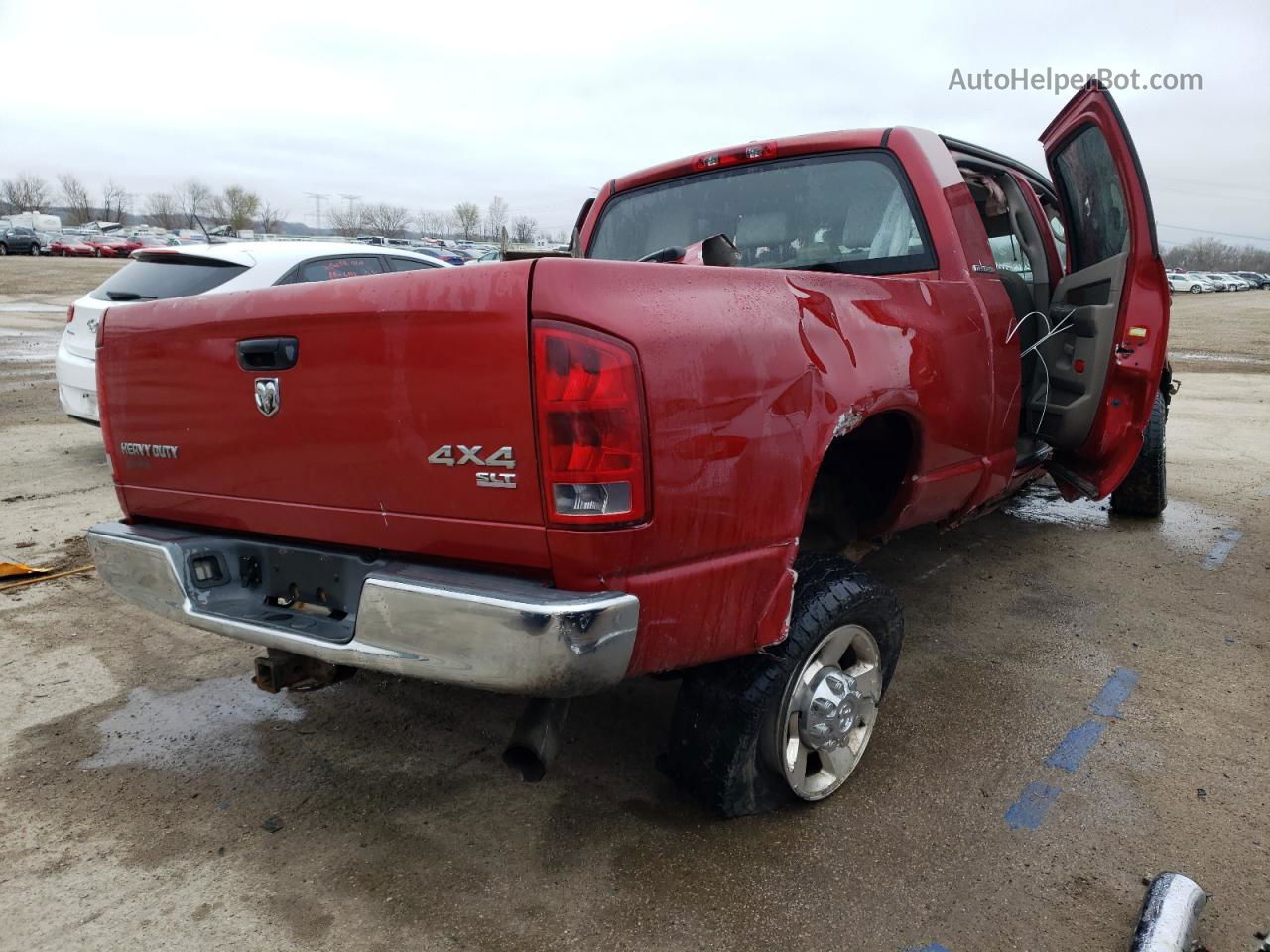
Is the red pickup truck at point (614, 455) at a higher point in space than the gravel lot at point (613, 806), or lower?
higher

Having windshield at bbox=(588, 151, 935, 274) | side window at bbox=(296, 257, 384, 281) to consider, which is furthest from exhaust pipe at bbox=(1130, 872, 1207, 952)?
side window at bbox=(296, 257, 384, 281)

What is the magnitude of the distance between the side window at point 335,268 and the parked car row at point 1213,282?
A: 60.2 metres

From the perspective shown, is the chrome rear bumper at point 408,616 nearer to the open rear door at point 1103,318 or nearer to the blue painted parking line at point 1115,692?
the blue painted parking line at point 1115,692

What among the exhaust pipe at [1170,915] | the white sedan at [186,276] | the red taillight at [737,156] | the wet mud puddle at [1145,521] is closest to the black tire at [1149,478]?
the wet mud puddle at [1145,521]

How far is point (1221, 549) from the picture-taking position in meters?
4.94

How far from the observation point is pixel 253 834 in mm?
2447

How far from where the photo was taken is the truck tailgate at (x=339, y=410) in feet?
6.10

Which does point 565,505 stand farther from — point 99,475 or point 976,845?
point 99,475

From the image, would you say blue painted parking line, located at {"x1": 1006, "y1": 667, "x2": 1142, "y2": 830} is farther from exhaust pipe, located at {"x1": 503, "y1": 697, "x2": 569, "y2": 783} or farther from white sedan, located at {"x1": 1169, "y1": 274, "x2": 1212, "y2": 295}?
white sedan, located at {"x1": 1169, "y1": 274, "x2": 1212, "y2": 295}

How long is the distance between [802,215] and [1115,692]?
2.16 m

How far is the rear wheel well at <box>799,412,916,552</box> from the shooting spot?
2900 millimetres

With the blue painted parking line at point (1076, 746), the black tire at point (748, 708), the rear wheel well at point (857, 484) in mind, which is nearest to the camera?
the black tire at point (748, 708)

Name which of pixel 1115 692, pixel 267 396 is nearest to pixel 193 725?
pixel 267 396

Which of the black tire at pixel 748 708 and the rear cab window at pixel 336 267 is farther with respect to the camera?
the rear cab window at pixel 336 267
